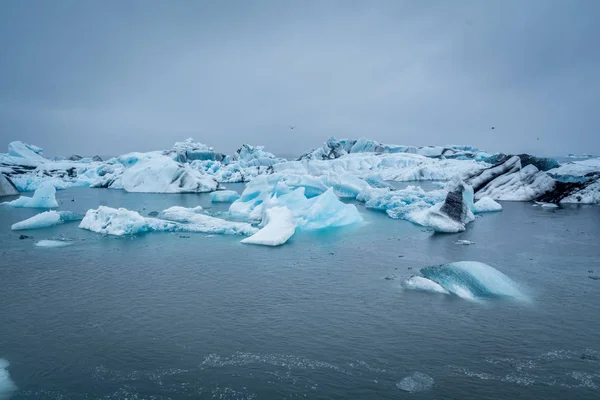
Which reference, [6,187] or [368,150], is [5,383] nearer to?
[6,187]

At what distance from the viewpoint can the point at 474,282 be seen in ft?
26.6

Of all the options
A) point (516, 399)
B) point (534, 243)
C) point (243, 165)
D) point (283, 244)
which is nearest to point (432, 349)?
point (516, 399)

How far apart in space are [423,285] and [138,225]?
1040 centimetres

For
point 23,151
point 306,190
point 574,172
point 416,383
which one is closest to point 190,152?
point 23,151

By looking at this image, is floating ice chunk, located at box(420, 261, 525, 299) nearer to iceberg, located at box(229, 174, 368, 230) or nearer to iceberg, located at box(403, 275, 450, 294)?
iceberg, located at box(403, 275, 450, 294)

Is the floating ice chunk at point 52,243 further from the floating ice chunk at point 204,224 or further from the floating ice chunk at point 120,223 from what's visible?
the floating ice chunk at point 204,224

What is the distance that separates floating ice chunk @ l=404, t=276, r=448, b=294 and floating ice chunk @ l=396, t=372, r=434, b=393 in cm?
314

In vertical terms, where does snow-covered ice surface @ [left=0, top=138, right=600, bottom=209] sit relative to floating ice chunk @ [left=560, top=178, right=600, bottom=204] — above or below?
above

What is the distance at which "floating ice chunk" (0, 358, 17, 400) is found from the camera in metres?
4.93

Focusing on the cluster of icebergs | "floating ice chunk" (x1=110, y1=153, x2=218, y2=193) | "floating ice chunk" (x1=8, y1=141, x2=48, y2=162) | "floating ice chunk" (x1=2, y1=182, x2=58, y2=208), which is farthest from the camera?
"floating ice chunk" (x1=8, y1=141, x2=48, y2=162)

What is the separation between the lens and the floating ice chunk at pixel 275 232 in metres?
12.6

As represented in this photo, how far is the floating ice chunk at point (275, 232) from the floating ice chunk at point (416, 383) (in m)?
7.66

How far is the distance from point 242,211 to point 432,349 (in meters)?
13.8

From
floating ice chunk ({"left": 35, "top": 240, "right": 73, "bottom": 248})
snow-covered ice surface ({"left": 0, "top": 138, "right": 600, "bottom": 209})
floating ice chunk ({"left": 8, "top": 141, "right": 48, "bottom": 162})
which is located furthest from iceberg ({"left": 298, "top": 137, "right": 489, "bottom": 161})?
floating ice chunk ({"left": 35, "top": 240, "right": 73, "bottom": 248})
